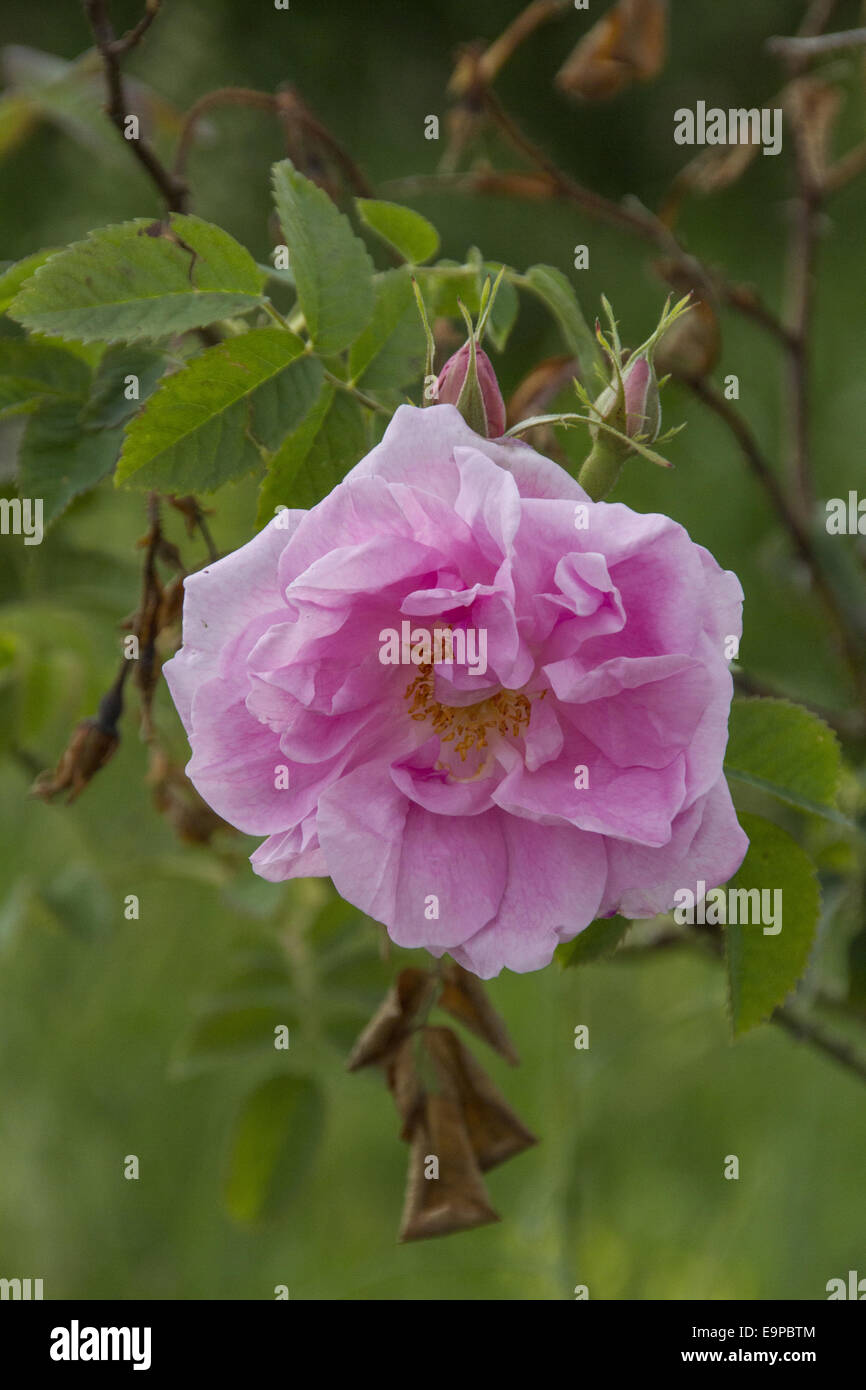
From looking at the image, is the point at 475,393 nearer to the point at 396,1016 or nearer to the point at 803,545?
the point at 396,1016

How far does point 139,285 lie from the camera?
1.08ft

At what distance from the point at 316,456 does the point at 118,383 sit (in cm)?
6

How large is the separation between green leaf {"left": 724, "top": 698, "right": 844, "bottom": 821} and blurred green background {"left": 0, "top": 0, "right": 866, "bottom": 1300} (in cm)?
24

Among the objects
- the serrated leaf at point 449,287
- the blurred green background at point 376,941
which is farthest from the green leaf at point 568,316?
the blurred green background at point 376,941

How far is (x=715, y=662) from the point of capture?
0.27m

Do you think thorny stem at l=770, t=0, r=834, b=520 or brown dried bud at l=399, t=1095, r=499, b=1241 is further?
thorny stem at l=770, t=0, r=834, b=520

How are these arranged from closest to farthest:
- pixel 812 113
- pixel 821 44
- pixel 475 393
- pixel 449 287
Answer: pixel 475 393 → pixel 449 287 → pixel 821 44 → pixel 812 113

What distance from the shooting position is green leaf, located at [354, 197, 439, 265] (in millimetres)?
366

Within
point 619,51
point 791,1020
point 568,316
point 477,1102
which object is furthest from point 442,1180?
point 619,51

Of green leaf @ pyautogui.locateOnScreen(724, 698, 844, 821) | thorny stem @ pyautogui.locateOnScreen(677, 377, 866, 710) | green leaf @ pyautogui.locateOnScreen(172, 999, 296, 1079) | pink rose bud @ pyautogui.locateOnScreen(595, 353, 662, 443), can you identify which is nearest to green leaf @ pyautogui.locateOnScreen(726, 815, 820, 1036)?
green leaf @ pyautogui.locateOnScreen(724, 698, 844, 821)

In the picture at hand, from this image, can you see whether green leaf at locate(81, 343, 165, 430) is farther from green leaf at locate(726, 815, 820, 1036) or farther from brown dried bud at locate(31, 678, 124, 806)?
green leaf at locate(726, 815, 820, 1036)

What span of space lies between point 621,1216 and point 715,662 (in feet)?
2.91

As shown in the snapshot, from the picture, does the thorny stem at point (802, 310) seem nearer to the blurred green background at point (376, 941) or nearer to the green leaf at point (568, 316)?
the blurred green background at point (376, 941)
